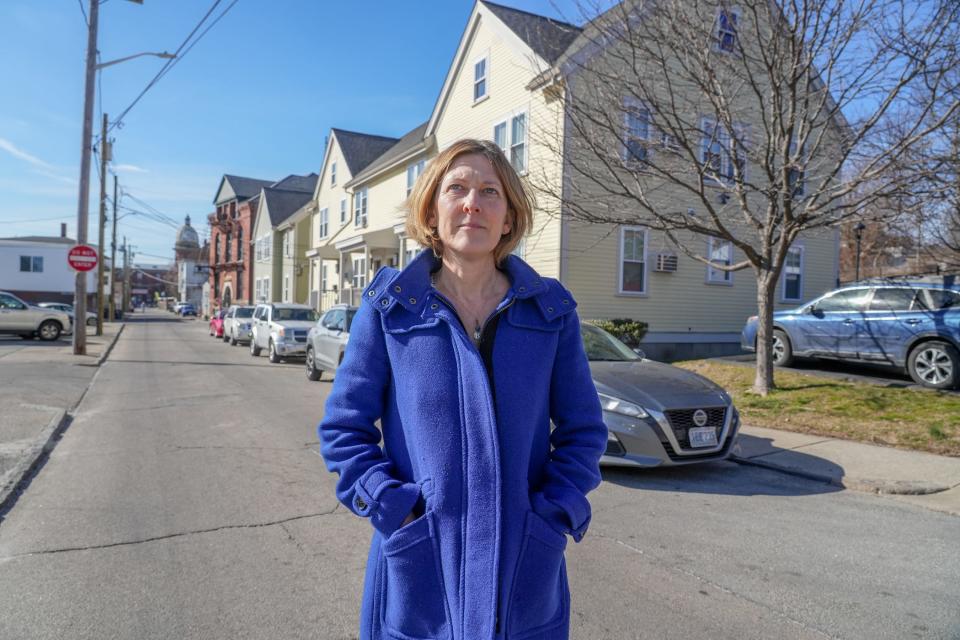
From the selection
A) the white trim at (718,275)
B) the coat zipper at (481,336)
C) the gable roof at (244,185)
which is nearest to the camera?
the coat zipper at (481,336)

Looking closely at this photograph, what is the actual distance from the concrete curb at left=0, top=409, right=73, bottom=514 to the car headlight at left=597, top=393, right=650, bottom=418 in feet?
17.1

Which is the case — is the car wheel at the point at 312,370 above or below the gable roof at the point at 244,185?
below

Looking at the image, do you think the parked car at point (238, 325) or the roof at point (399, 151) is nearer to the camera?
the roof at point (399, 151)

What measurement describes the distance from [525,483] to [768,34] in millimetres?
11088

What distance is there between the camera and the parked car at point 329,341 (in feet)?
43.9

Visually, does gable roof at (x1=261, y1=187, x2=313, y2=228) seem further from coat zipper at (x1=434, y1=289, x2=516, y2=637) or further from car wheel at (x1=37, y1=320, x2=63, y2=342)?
coat zipper at (x1=434, y1=289, x2=516, y2=637)

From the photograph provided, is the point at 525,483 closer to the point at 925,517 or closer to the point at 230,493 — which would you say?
the point at 230,493

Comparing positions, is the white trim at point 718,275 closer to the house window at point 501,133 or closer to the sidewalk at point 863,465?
the house window at point 501,133

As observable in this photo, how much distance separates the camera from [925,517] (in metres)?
5.57

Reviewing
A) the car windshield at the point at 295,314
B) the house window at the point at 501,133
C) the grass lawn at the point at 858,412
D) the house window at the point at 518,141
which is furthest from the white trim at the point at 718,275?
the car windshield at the point at 295,314

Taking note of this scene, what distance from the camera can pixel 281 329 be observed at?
19.0m

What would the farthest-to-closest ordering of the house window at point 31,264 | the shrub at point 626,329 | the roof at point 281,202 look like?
the house window at point 31,264, the roof at point 281,202, the shrub at point 626,329

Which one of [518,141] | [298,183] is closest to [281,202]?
[298,183]

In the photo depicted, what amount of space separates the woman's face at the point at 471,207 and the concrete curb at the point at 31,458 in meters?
5.09
